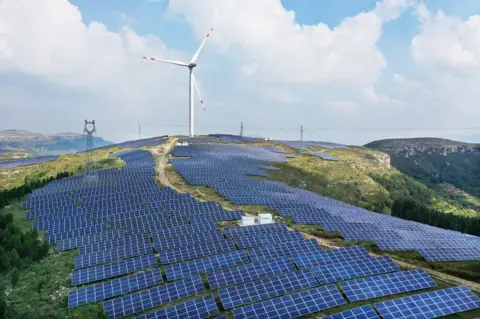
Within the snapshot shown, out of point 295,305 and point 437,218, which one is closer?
point 295,305

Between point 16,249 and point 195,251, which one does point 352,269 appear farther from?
point 16,249

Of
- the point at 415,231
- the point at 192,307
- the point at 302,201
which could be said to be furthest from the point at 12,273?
the point at 415,231

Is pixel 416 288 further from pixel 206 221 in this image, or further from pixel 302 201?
pixel 302 201

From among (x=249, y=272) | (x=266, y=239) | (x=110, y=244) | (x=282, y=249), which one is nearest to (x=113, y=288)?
(x=110, y=244)

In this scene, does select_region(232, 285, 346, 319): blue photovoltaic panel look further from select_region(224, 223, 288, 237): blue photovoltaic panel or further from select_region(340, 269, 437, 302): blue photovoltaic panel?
select_region(224, 223, 288, 237): blue photovoltaic panel

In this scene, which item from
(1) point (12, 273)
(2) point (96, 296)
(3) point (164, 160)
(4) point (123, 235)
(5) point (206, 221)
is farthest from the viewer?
(3) point (164, 160)
